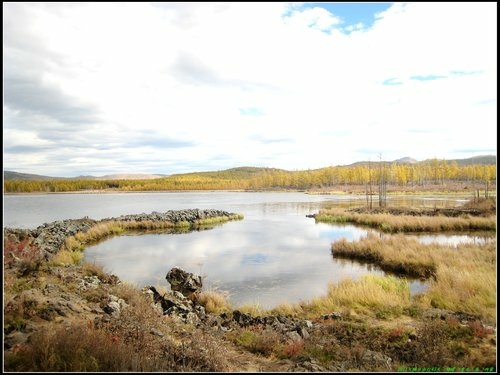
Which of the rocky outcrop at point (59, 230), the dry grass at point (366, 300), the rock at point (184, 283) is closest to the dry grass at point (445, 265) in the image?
the dry grass at point (366, 300)

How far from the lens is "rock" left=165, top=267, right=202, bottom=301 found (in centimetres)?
Answer: 1532

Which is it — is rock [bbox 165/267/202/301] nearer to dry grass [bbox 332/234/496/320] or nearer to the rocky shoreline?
the rocky shoreline

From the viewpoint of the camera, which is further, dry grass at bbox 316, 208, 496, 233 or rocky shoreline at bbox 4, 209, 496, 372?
dry grass at bbox 316, 208, 496, 233

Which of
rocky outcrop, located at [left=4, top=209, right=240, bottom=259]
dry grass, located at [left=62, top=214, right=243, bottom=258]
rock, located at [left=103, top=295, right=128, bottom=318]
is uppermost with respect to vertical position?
rock, located at [left=103, top=295, right=128, bottom=318]

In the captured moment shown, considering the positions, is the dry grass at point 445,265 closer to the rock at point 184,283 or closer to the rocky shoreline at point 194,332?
the rocky shoreline at point 194,332

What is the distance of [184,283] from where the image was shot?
51.9ft

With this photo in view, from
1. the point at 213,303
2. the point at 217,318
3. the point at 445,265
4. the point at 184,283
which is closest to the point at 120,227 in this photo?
the point at 184,283

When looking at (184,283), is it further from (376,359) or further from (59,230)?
(59,230)

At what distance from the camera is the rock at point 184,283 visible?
603 inches

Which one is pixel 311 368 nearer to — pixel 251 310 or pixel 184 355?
pixel 184 355

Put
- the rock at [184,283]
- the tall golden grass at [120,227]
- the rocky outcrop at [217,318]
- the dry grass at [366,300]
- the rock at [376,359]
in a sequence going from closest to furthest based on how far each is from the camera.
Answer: the rock at [376,359] → the rocky outcrop at [217,318] → the dry grass at [366,300] → the rock at [184,283] → the tall golden grass at [120,227]

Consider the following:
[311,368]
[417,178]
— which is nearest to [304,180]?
[417,178]

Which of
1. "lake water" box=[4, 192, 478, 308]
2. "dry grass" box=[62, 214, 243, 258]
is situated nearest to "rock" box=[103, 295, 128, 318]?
"lake water" box=[4, 192, 478, 308]

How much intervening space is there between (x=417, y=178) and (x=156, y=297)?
149035 millimetres
